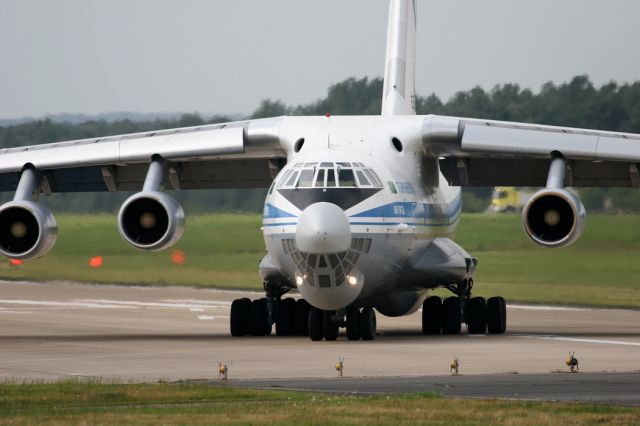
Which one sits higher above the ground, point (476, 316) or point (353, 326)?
point (476, 316)

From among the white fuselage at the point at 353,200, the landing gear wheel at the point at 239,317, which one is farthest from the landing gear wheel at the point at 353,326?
the landing gear wheel at the point at 239,317

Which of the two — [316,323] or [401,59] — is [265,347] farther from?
[401,59]

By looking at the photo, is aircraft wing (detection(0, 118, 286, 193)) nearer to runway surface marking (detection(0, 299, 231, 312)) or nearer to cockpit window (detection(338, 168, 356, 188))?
cockpit window (detection(338, 168, 356, 188))

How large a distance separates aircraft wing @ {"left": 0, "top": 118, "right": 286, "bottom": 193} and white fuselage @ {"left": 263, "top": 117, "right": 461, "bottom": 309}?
0.72 metres

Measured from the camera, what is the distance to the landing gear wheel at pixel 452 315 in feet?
75.7

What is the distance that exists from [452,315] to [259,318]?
2925 mm

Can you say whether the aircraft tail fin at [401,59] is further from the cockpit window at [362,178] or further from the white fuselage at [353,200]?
the cockpit window at [362,178]

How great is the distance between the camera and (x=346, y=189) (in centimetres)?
1986

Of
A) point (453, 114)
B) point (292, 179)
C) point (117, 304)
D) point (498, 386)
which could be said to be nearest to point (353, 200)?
point (292, 179)

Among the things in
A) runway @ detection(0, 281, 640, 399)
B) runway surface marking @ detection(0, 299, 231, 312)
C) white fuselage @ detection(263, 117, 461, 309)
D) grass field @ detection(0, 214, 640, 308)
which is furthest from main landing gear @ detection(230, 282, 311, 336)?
grass field @ detection(0, 214, 640, 308)

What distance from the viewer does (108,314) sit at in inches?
1150

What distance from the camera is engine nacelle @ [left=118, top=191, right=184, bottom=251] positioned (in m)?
21.2

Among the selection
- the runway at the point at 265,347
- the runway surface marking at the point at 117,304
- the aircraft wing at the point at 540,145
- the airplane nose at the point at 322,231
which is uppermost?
the aircraft wing at the point at 540,145

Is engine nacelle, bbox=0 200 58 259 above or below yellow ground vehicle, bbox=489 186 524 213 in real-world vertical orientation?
below
